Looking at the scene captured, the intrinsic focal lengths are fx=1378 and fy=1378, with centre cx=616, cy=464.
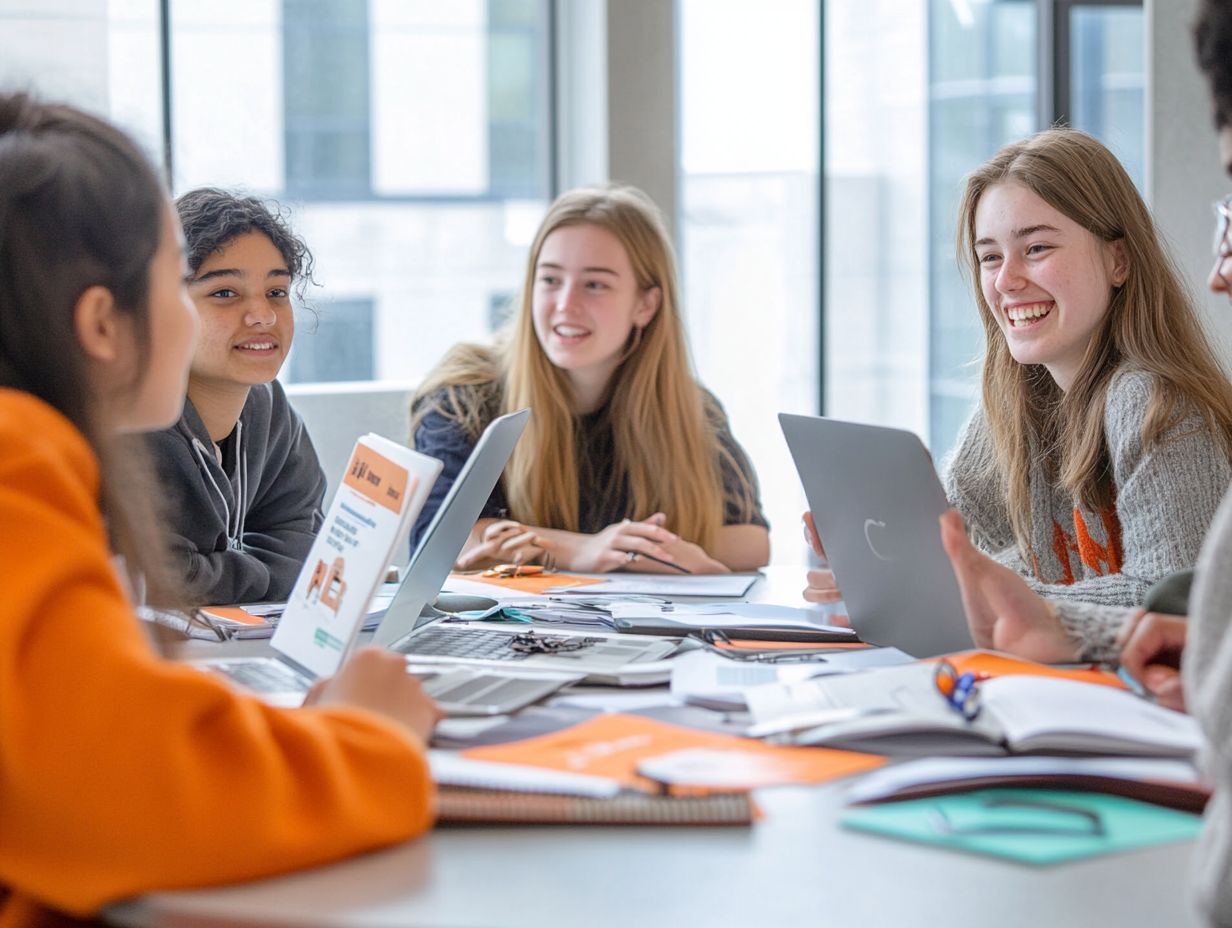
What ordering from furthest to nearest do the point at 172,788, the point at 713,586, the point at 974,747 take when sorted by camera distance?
the point at 713,586, the point at 974,747, the point at 172,788

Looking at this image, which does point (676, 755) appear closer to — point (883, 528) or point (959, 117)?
point (883, 528)

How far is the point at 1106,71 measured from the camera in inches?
206

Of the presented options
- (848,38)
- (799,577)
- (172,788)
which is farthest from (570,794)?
(848,38)

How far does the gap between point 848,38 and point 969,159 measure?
73 centimetres

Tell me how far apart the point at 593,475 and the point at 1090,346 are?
1087 mm

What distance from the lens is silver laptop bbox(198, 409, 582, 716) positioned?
1.37 meters

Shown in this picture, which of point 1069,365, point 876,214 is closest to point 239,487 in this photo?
point 1069,365

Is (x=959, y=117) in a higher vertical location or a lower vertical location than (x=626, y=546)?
→ higher

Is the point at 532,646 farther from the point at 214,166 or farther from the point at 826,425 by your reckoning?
the point at 214,166

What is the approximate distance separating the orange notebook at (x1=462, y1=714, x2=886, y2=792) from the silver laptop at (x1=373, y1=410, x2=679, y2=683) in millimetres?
231

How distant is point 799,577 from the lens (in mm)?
2436

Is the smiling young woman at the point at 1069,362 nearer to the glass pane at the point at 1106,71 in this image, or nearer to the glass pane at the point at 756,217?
the glass pane at the point at 756,217

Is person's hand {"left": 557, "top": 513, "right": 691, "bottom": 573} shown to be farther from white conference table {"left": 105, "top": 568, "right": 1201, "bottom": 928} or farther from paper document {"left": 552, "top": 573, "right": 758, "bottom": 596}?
→ white conference table {"left": 105, "top": 568, "right": 1201, "bottom": 928}

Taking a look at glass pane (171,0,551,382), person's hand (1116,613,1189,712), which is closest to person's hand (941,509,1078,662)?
person's hand (1116,613,1189,712)
